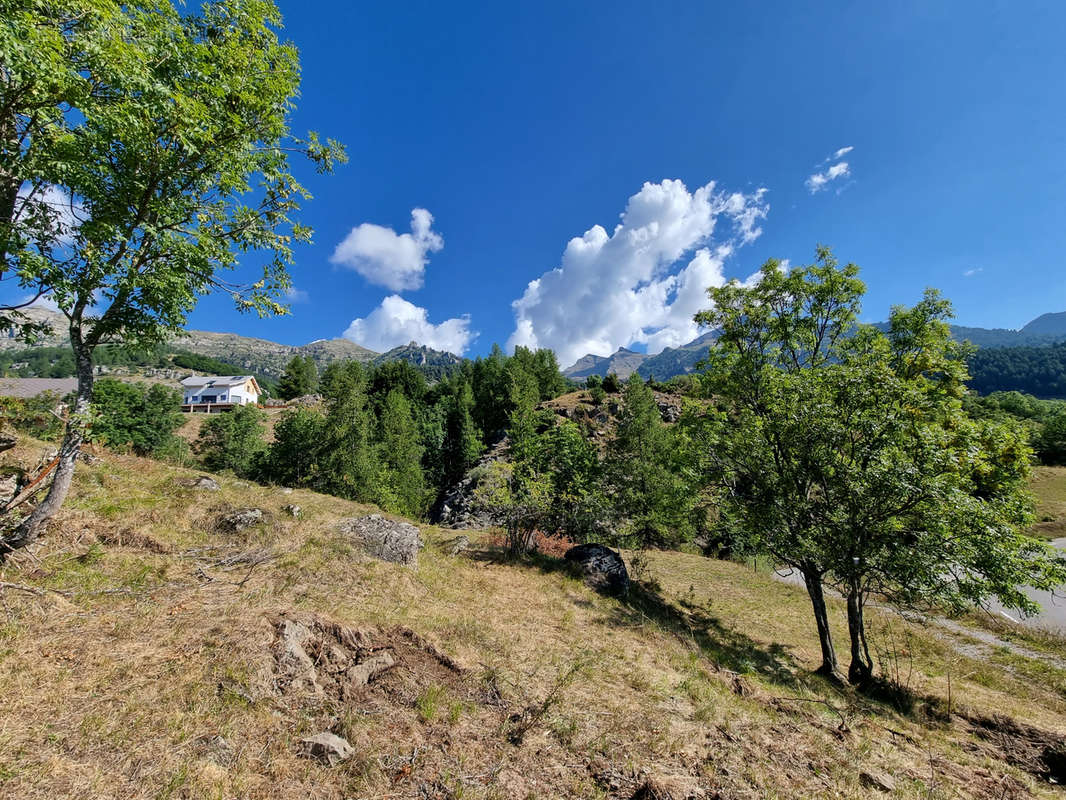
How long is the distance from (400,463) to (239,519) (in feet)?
104

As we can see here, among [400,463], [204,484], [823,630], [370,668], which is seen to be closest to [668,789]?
[370,668]

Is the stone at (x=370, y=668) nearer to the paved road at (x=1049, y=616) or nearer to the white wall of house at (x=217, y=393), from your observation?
the paved road at (x=1049, y=616)

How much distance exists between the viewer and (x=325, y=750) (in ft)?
14.6

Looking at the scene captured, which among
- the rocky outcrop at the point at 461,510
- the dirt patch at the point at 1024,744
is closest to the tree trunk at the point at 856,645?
the dirt patch at the point at 1024,744

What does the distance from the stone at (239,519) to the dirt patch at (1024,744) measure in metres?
17.5

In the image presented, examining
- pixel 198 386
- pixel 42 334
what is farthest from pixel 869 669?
pixel 198 386

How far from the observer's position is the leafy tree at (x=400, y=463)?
35.4 m

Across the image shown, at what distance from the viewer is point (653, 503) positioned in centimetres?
2634

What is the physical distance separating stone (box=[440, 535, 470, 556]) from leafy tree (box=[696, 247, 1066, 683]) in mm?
9626

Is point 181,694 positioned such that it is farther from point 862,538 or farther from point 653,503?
point 653,503

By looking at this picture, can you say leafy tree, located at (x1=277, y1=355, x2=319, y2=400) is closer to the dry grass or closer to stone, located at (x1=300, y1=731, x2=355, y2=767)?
stone, located at (x1=300, y1=731, x2=355, y2=767)

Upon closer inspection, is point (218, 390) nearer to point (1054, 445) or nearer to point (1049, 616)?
point (1049, 616)

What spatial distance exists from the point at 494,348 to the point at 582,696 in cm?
7862

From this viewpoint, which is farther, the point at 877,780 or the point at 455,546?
the point at 455,546
